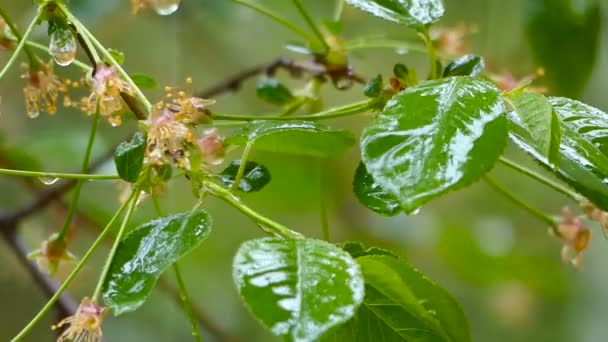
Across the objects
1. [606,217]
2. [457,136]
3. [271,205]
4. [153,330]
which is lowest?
[153,330]

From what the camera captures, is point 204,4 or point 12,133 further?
point 12,133

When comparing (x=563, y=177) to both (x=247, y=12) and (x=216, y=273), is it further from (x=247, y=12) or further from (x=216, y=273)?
(x=216, y=273)

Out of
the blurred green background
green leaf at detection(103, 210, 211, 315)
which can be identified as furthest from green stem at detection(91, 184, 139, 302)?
the blurred green background

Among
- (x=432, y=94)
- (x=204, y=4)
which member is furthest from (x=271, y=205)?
(x=432, y=94)

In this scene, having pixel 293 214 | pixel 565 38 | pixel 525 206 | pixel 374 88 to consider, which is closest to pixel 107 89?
pixel 374 88

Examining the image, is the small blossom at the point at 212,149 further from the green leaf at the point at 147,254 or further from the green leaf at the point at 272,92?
the green leaf at the point at 272,92

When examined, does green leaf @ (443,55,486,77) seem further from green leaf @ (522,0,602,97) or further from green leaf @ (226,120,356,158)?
green leaf @ (522,0,602,97)

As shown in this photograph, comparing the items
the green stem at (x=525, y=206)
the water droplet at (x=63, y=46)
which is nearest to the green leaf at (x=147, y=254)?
the water droplet at (x=63, y=46)

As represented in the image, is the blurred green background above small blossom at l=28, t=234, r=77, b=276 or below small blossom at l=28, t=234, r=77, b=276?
below

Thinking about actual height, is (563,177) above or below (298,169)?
above
